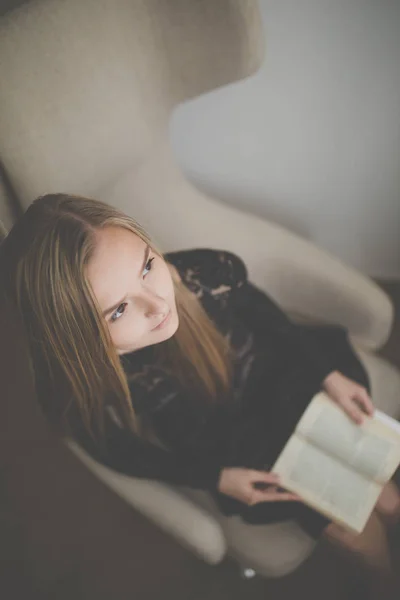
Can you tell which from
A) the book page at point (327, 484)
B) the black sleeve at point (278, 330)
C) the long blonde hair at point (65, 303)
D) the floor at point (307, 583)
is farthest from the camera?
the floor at point (307, 583)

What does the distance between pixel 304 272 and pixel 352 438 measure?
29cm

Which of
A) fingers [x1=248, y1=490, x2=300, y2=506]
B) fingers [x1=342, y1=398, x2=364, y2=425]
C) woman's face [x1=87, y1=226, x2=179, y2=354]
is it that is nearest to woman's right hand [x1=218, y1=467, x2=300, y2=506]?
fingers [x1=248, y1=490, x2=300, y2=506]

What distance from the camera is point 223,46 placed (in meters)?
0.61

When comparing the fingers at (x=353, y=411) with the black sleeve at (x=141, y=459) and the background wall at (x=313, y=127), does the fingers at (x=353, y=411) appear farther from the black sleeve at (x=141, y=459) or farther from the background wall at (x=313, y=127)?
the background wall at (x=313, y=127)

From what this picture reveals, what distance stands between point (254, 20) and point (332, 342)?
0.51m

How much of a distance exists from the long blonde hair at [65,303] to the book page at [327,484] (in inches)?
9.9

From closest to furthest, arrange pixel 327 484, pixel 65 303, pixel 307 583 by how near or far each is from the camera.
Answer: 1. pixel 65 303
2. pixel 327 484
3. pixel 307 583

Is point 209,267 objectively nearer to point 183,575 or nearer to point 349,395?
point 349,395

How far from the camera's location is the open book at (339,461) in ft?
2.15

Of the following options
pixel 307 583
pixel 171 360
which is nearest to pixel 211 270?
pixel 171 360

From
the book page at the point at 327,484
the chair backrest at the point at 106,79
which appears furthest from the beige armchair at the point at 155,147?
the book page at the point at 327,484

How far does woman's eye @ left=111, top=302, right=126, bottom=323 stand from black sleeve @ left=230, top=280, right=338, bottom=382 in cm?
28

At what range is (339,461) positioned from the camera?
2.22 ft

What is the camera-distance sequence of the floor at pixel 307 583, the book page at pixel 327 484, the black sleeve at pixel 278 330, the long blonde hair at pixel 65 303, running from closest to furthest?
1. the long blonde hair at pixel 65 303
2. the book page at pixel 327 484
3. the black sleeve at pixel 278 330
4. the floor at pixel 307 583
